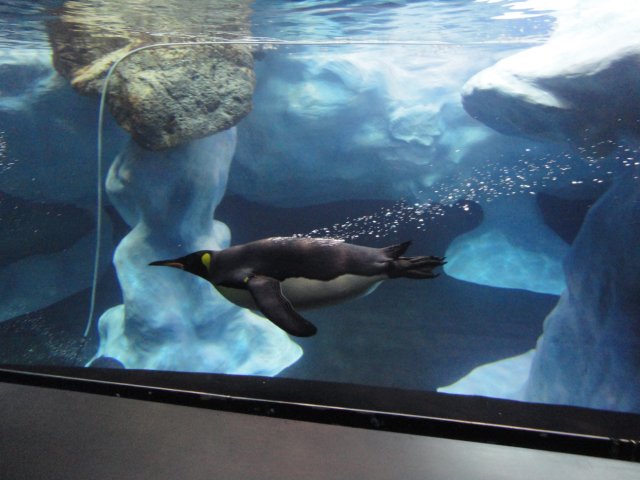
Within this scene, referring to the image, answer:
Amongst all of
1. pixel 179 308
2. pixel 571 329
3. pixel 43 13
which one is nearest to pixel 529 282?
pixel 571 329

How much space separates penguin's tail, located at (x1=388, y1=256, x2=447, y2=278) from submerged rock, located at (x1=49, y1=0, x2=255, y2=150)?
3117 mm

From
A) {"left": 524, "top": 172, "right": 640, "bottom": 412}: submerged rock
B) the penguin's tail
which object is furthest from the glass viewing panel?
the penguin's tail

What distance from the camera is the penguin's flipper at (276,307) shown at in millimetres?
1207

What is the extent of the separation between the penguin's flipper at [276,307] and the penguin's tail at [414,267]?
337 millimetres

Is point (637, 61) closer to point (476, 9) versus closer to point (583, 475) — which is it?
point (476, 9)

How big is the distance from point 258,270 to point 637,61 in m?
3.64

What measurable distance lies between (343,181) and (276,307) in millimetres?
4615

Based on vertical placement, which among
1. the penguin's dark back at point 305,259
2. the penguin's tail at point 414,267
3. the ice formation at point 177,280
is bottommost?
the ice formation at point 177,280

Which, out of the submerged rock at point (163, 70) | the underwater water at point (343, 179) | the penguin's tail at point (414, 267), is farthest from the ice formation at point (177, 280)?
the penguin's tail at point (414, 267)

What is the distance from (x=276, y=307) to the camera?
4.20ft

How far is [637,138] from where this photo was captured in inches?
138

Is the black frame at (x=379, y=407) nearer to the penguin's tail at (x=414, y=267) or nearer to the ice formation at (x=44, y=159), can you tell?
the penguin's tail at (x=414, y=267)

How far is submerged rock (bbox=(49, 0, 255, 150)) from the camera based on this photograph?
3693 millimetres

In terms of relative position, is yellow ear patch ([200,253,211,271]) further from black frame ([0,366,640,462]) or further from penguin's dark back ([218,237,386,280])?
black frame ([0,366,640,462])
